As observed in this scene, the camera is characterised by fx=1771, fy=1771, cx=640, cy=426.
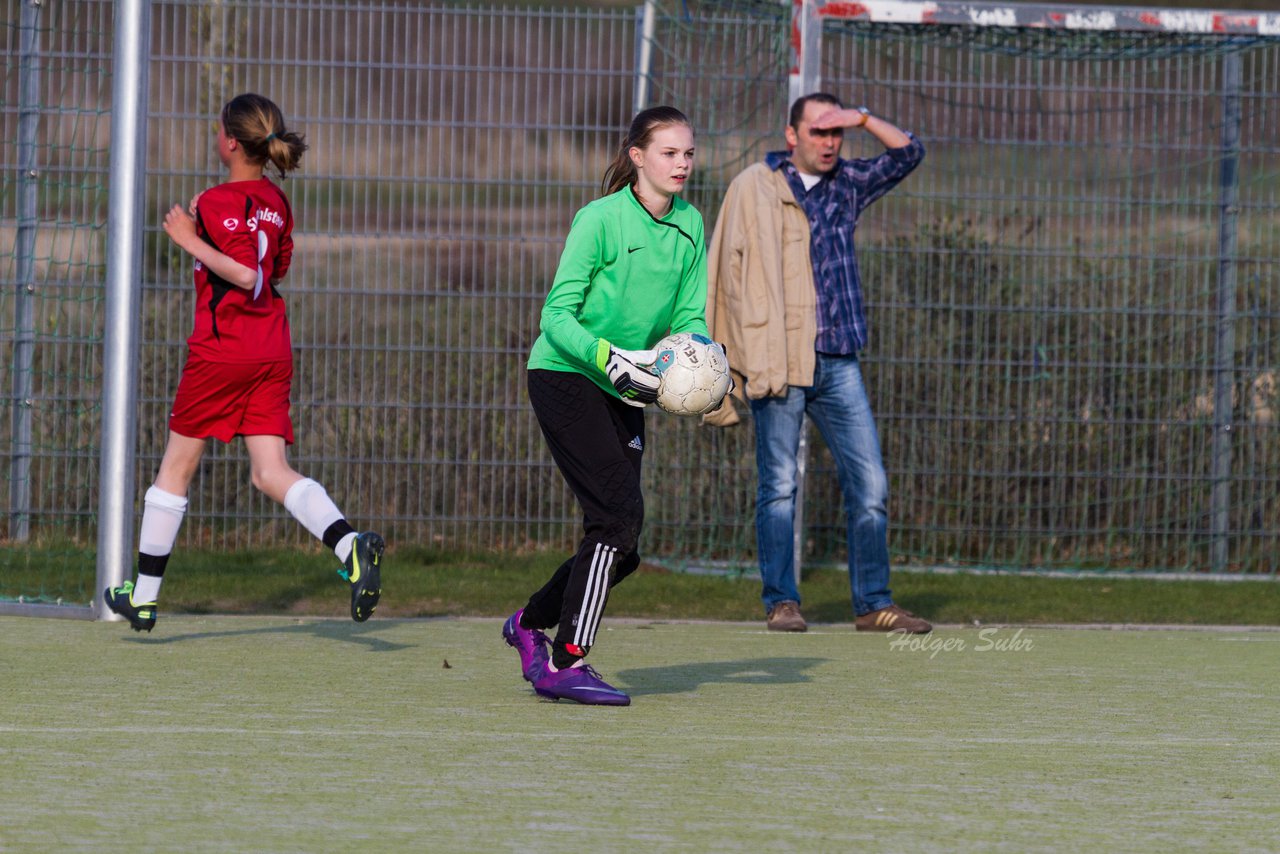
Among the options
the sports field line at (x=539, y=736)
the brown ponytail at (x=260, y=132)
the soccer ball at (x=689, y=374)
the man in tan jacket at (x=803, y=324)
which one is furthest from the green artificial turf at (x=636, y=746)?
the brown ponytail at (x=260, y=132)

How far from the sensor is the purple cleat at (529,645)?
528 cm

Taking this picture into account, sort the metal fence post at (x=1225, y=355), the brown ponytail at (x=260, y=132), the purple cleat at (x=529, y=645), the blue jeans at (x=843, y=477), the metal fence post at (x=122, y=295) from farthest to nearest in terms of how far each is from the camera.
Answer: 1. the metal fence post at (x=1225, y=355)
2. the blue jeans at (x=843, y=477)
3. the metal fence post at (x=122, y=295)
4. the brown ponytail at (x=260, y=132)
5. the purple cleat at (x=529, y=645)

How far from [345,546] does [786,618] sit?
2241mm

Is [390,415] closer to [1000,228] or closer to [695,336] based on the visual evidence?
[1000,228]

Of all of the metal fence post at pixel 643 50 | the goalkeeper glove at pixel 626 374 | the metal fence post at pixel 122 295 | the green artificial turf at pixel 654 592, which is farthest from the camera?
the metal fence post at pixel 643 50

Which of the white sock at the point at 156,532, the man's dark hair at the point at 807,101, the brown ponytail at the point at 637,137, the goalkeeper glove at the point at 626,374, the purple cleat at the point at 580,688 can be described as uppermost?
the man's dark hair at the point at 807,101

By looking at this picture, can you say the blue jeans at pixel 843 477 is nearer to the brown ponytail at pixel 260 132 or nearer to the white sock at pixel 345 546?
the white sock at pixel 345 546

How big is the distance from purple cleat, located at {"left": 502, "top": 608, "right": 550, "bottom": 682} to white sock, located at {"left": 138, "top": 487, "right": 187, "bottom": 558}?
1.59 meters

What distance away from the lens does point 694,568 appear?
9.74 metres

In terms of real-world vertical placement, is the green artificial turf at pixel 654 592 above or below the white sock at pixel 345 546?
below

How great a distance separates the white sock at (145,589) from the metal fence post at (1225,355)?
20.2ft

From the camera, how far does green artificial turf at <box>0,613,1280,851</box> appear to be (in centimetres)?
344

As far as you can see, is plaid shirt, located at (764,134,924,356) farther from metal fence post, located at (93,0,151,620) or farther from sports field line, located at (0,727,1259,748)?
sports field line, located at (0,727,1259,748)

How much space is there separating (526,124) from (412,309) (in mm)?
1171
